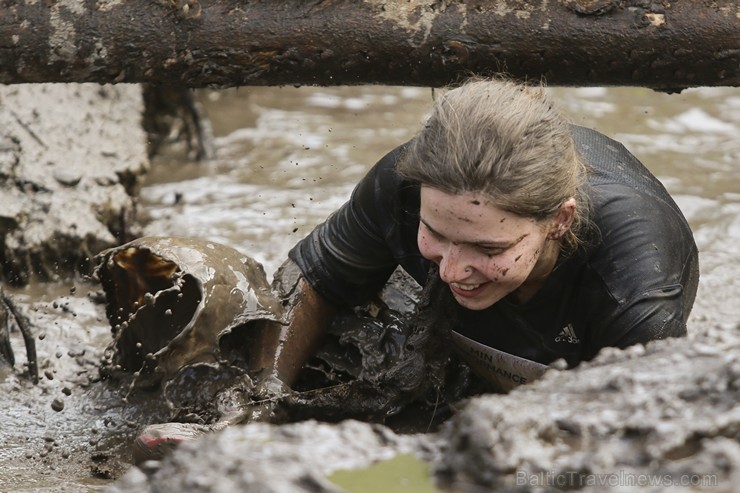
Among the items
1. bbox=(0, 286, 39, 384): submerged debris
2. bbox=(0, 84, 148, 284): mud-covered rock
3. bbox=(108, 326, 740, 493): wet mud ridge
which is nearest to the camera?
bbox=(108, 326, 740, 493): wet mud ridge

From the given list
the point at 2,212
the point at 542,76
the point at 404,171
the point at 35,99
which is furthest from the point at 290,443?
the point at 35,99

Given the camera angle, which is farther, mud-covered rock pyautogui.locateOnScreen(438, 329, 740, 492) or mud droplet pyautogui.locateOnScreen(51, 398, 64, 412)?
mud droplet pyautogui.locateOnScreen(51, 398, 64, 412)

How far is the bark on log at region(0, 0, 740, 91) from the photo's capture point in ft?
10.6

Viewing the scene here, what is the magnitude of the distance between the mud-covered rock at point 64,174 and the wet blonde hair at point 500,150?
2231 millimetres

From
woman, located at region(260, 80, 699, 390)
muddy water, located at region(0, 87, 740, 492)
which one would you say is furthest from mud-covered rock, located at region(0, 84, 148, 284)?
woman, located at region(260, 80, 699, 390)

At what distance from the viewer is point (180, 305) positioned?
365 cm

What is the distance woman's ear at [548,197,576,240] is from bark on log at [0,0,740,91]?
0.73 metres

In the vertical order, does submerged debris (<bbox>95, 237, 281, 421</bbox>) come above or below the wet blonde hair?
below

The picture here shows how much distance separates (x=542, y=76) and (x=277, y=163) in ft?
8.95

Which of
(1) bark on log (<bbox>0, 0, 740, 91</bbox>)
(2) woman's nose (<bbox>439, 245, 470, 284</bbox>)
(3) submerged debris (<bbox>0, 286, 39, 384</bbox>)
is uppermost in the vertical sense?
(1) bark on log (<bbox>0, 0, 740, 91</bbox>)

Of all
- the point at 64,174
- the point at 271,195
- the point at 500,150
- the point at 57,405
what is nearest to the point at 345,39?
the point at 500,150

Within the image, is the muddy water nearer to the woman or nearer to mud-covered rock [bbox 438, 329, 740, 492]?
the woman

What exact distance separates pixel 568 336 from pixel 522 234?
59cm

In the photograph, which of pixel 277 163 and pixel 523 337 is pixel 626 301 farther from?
pixel 277 163
